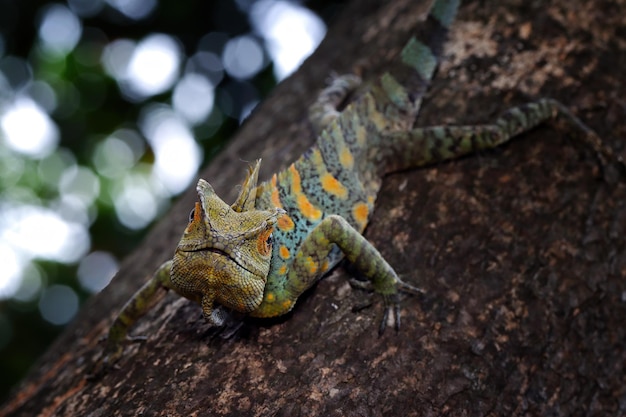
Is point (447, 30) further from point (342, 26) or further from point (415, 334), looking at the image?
point (415, 334)

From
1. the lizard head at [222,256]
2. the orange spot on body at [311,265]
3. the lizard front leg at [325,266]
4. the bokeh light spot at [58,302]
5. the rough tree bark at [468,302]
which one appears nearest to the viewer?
the lizard head at [222,256]

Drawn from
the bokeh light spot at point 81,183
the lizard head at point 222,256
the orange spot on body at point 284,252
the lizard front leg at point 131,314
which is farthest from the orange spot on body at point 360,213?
the bokeh light spot at point 81,183

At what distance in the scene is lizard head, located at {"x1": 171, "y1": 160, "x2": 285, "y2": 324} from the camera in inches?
104

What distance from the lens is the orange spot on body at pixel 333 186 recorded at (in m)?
3.65

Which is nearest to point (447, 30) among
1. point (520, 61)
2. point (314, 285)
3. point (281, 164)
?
point (520, 61)

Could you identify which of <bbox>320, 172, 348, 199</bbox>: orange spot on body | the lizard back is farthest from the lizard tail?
<bbox>320, 172, 348, 199</bbox>: orange spot on body

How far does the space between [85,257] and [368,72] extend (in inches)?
204

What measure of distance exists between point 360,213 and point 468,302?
867 millimetres

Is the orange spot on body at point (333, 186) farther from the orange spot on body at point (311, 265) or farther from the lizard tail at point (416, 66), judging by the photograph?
the lizard tail at point (416, 66)

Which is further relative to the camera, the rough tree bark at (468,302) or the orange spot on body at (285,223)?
the orange spot on body at (285,223)

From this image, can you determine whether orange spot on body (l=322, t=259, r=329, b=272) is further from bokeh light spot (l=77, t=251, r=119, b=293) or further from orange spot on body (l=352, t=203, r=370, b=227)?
bokeh light spot (l=77, t=251, r=119, b=293)

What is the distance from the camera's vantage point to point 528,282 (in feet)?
10.5

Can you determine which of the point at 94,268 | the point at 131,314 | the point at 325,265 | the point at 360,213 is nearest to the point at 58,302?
the point at 94,268

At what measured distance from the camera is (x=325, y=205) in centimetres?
360
